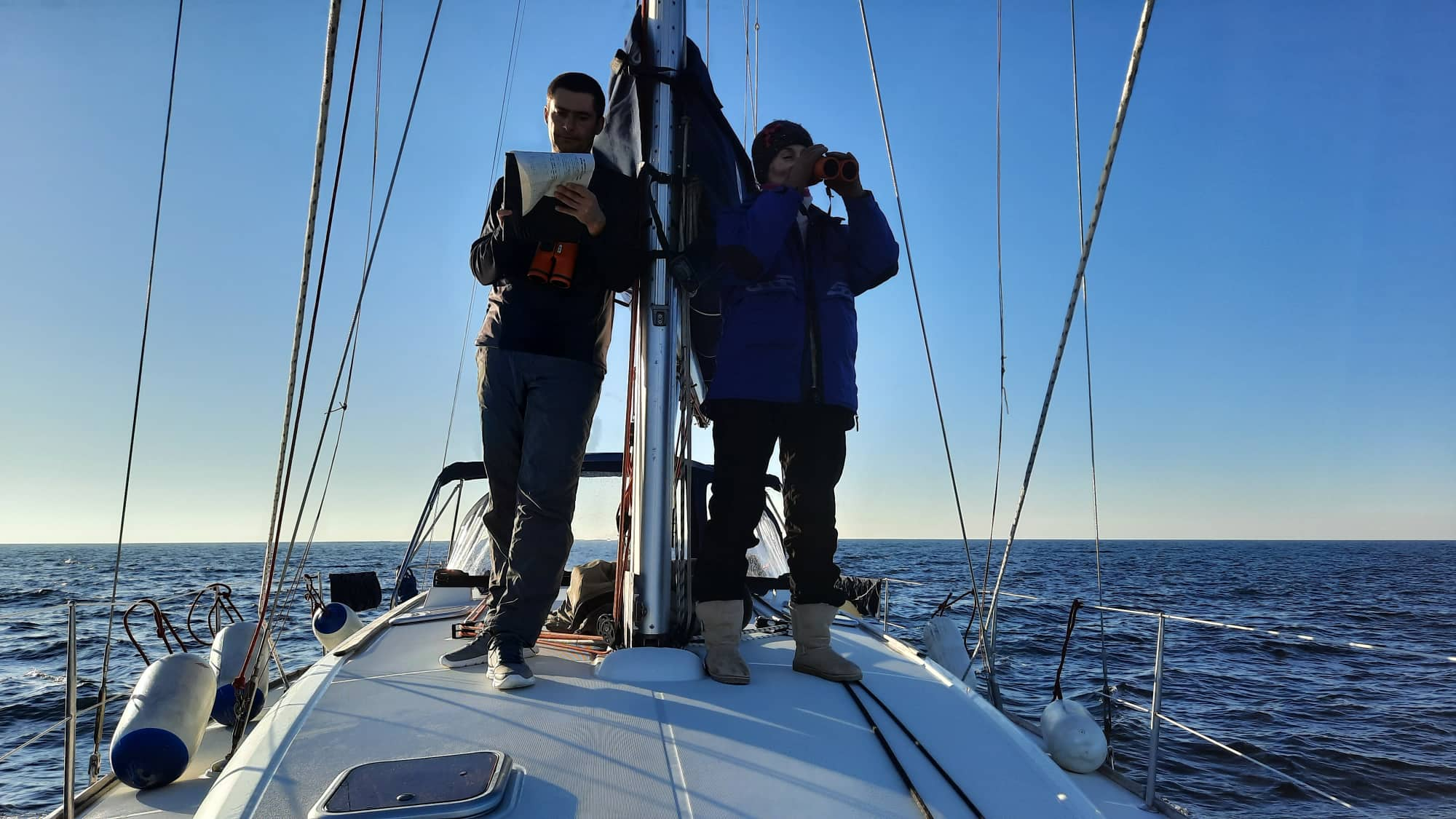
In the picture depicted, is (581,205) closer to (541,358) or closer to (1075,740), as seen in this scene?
(541,358)

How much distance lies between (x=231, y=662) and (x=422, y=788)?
2636mm

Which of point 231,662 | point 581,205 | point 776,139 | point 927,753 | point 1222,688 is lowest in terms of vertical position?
point 1222,688

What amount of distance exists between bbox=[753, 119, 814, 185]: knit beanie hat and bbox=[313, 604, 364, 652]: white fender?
424 cm

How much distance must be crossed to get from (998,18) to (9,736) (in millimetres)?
9988

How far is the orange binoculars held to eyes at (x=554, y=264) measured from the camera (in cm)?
243

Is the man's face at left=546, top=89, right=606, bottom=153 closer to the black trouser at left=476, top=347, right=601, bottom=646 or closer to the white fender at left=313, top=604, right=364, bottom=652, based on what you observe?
the black trouser at left=476, top=347, right=601, bottom=646

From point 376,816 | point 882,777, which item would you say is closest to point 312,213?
point 376,816

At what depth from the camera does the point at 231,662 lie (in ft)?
11.0

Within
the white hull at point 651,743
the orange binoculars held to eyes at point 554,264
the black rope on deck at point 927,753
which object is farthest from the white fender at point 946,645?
the orange binoculars held to eyes at point 554,264

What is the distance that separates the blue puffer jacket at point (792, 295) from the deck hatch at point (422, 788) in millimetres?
1267

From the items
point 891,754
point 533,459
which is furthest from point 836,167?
point 891,754

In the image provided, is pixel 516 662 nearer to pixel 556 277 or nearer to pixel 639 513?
pixel 639 513

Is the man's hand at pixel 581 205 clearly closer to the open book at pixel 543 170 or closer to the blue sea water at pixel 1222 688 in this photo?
the open book at pixel 543 170

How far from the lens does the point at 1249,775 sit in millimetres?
5906
